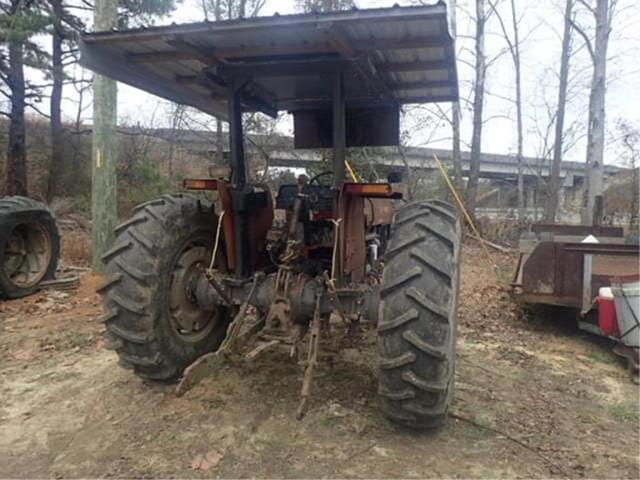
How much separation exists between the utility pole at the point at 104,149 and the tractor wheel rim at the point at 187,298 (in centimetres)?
443

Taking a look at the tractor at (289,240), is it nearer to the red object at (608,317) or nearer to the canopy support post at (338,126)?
the canopy support post at (338,126)

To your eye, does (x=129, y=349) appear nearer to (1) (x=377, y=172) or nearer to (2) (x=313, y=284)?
(2) (x=313, y=284)

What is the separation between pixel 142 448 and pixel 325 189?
Result: 1993mm

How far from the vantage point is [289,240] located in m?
3.35

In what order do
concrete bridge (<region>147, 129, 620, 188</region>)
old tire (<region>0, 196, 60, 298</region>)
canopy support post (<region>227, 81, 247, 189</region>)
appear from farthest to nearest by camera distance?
concrete bridge (<region>147, 129, 620, 188</region>), old tire (<region>0, 196, 60, 298</region>), canopy support post (<region>227, 81, 247, 189</region>)

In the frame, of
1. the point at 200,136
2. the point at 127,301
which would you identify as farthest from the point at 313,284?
the point at 200,136

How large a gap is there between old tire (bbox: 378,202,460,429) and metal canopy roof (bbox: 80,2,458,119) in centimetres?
116

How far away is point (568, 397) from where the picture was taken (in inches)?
140

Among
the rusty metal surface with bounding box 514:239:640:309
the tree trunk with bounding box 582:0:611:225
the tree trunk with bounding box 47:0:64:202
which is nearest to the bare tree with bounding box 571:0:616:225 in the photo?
the tree trunk with bounding box 582:0:611:225

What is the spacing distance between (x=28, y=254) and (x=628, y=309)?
7124mm

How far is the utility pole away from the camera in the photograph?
287 inches

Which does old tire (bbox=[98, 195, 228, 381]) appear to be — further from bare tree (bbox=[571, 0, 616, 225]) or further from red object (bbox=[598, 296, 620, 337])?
bare tree (bbox=[571, 0, 616, 225])

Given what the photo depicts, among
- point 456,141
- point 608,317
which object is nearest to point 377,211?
point 608,317

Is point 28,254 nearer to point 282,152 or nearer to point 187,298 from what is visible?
point 187,298
